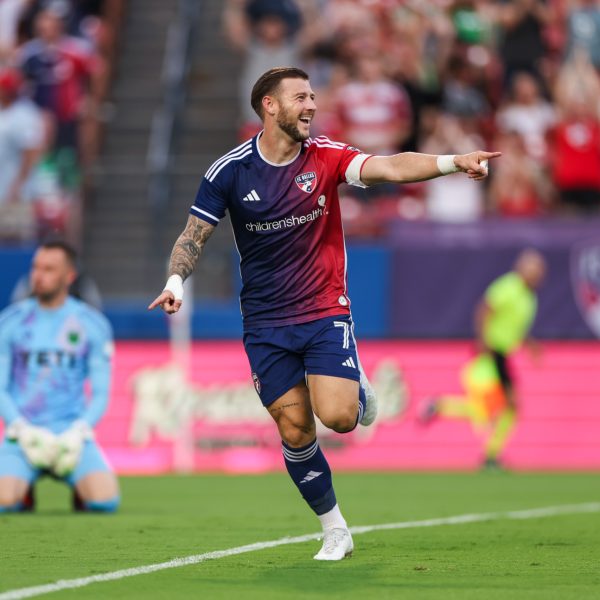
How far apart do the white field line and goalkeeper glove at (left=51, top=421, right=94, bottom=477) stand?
2.36 meters

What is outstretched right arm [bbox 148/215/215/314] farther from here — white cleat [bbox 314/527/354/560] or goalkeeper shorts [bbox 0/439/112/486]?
goalkeeper shorts [bbox 0/439/112/486]

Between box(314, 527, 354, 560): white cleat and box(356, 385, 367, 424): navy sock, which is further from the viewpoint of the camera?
box(356, 385, 367, 424): navy sock

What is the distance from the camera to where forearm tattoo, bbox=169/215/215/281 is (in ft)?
26.6

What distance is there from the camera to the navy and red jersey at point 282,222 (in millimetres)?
8211

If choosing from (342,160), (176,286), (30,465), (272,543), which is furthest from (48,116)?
(176,286)

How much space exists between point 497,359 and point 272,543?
9410 mm

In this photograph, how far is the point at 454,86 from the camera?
20297 millimetres

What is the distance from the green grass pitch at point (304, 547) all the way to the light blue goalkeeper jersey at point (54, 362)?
2.57ft

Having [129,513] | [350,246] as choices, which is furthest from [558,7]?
[129,513]

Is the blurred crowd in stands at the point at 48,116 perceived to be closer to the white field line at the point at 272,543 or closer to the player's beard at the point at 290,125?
the white field line at the point at 272,543

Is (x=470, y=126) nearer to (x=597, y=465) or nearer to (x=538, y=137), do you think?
(x=538, y=137)

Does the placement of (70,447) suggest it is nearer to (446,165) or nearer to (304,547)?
(304,547)

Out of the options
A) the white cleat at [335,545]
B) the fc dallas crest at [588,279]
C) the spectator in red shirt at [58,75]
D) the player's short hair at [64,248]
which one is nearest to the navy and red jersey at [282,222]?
the white cleat at [335,545]

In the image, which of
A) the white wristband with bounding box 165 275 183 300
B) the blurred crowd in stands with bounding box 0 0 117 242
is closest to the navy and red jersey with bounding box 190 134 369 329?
the white wristband with bounding box 165 275 183 300
